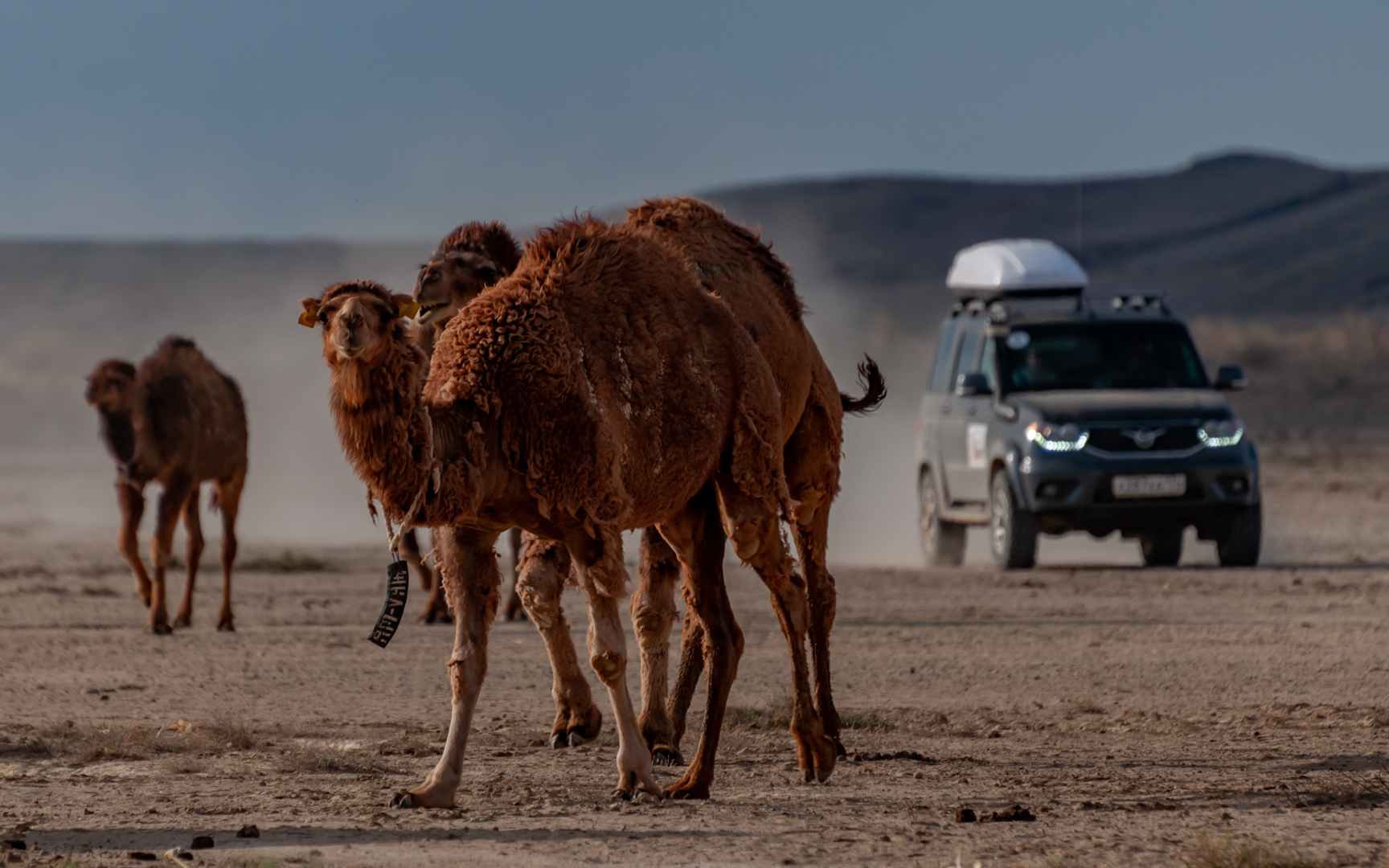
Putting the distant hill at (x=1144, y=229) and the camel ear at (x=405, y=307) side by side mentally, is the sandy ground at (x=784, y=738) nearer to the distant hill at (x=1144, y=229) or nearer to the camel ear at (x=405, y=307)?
the camel ear at (x=405, y=307)

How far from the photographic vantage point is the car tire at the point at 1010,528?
56.7 ft

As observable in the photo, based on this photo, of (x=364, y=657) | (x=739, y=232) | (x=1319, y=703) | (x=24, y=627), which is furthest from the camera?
(x=24, y=627)

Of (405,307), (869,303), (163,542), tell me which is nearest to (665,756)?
(405,307)

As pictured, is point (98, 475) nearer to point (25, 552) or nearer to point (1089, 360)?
point (25, 552)

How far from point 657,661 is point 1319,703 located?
367 cm

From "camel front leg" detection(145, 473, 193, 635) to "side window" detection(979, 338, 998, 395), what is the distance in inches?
282

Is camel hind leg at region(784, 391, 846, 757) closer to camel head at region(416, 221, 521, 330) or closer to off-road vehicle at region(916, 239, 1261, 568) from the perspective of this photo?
camel head at region(416, 221, 521, 330)

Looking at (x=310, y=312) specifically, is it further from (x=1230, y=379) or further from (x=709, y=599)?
(x=1230, y=379)

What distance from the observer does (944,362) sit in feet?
62.3

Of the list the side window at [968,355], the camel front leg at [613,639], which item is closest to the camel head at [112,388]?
the side window at [968,355]

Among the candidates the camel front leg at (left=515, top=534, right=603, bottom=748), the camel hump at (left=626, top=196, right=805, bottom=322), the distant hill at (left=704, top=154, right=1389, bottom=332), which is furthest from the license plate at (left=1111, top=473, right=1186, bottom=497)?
the distant hill at (left=704, top=154, right=1389, bottom=332)

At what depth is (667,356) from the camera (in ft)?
24.3

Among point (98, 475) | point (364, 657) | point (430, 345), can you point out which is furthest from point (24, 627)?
point (98, 475)

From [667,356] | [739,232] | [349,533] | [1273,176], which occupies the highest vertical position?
[1273,176]
